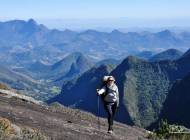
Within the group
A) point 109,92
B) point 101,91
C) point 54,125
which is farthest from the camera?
point 54,125

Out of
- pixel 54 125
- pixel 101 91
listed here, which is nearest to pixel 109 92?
pixel 101 91

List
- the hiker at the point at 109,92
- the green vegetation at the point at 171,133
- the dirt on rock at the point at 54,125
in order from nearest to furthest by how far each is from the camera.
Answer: the hiker at the point at 109,92 < the green vegetation at the point at 171,133 < the dirt on rock at the point at 54,125

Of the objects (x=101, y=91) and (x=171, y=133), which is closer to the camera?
(x=101, y=91)

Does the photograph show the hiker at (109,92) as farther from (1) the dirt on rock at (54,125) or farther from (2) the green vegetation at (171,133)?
(2) the green vegetation at (171,133)

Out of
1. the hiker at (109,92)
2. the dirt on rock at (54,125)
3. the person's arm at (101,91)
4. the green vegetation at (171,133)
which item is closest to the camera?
the person's arm at (101,91)

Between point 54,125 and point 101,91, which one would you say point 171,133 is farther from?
point 54,125

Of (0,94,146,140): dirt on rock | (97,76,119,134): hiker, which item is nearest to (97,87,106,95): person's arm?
(97,76,119,134): hiker

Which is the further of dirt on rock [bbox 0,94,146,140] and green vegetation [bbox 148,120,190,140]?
dirt on rock [bbox 0,94,146,140]

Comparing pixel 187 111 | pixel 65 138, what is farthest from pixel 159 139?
pixel 187 111

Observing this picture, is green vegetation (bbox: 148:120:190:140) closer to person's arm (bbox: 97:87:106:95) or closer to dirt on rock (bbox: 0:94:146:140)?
dirt on rock (bbox: 0:94:146:140)

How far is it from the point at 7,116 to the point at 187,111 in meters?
174

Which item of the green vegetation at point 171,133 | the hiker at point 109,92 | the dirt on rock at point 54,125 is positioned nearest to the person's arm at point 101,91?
the hiker at point 109,92

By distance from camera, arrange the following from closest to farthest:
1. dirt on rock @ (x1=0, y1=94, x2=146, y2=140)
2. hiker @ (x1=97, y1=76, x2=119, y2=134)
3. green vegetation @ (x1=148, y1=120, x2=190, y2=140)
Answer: hiker @ (x1=97, y1=76, x2=119, y2=134) → green vegetation @ (x1=148, y1=120, x2=190, y2=140) → dirt on rock @ (x1=0, y1=94, x2=146, y2=140)

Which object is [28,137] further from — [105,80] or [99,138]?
[99,138]
